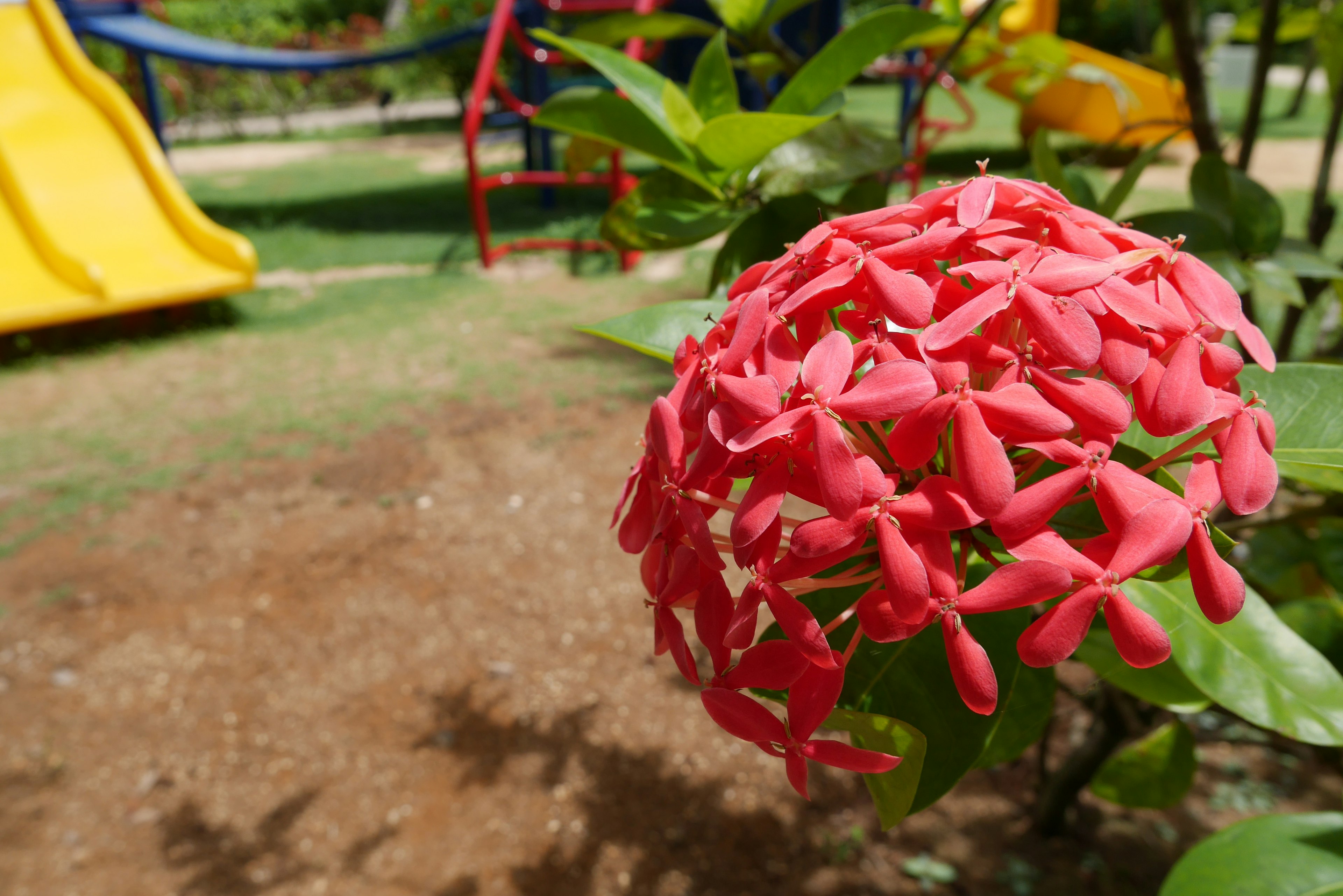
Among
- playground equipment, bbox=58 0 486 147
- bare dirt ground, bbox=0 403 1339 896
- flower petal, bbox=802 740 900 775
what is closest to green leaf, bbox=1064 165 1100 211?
flower petal, bbox=802 740 900 775

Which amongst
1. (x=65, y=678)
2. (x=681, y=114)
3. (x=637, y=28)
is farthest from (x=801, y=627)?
(x=65, y=678)

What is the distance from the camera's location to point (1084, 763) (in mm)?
1950

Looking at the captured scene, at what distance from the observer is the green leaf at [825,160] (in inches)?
43.6

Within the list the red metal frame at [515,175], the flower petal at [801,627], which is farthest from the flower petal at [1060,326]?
the red metal frame at [515,175]

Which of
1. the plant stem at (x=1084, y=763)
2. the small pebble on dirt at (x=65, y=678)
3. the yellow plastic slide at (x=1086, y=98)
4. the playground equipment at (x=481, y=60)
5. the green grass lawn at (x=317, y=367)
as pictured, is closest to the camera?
the plant stem at (x=1084, y=763)

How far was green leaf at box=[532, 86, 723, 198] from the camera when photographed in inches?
42.2

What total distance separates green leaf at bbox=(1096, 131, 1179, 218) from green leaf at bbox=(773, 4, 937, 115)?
32 centimetres

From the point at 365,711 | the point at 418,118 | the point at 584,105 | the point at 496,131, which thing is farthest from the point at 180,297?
the point at 418,118

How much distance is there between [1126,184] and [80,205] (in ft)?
24.2

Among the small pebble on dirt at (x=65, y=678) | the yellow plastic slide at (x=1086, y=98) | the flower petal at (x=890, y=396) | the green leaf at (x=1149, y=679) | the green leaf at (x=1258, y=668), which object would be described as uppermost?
the flower petal at (x=890, y=396)

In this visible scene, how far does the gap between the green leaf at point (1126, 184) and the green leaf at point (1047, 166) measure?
0.05 meters

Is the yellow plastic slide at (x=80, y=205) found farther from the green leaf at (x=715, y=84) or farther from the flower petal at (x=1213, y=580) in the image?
the flower petal at (x=1213, y=580)

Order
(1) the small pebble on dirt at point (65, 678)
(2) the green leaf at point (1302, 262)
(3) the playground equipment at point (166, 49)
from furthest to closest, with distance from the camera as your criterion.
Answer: (3) the playground equipment at point (166, 49) < (1) the small pebble on dirt at point (65, 678) < (2) the green leaf at point (1302, 262)

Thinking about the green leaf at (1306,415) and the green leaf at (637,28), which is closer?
the green leaf at (1306,415)
